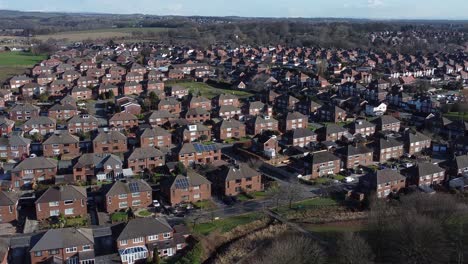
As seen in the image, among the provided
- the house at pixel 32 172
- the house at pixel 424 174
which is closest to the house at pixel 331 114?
the house at pixel 424 174

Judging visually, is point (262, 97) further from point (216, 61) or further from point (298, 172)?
point (216, 61)

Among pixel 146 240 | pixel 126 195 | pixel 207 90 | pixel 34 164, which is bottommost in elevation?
pixel 146 240

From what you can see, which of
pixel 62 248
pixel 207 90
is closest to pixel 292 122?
pixel 207 90

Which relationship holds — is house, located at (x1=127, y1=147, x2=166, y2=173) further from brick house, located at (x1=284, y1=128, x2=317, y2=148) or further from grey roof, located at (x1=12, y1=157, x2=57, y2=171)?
brick house, located at (x1=284, y1=128, x2=317, y2=148)

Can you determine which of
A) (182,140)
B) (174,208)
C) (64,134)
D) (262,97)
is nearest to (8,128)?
(64,134)

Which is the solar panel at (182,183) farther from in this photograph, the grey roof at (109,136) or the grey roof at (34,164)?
the grey roof at (109,136)

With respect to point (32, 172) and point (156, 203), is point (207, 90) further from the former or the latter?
point (156, 203)
